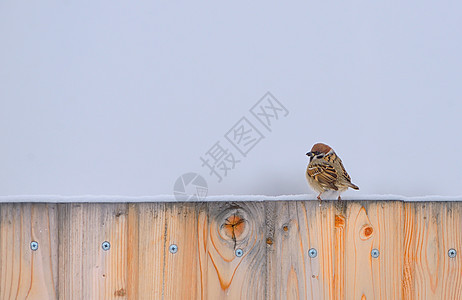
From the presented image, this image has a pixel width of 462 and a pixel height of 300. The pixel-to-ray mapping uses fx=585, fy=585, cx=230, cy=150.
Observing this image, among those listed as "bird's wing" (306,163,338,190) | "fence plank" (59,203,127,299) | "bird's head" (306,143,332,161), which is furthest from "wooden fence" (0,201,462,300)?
"bird's head" (306,143,332,161)

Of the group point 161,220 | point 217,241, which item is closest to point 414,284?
point 217,241

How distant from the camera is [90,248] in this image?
6.22ft

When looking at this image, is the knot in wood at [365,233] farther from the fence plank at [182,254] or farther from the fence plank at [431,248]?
the fence plank at [182,254]

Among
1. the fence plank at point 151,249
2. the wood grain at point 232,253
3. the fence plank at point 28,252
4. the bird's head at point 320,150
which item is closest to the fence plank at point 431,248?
the wood grain at point 232,253

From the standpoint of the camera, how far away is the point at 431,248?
1.95 m

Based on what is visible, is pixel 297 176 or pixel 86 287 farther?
pixel 297 176

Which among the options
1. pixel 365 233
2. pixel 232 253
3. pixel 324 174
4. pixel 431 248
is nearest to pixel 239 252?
pixel 232 253

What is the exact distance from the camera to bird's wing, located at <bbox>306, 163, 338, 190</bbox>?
3457mm

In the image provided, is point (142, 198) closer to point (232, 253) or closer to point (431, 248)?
point (232, 253)

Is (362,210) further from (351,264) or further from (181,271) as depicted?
(181,271)

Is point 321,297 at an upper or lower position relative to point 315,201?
lower

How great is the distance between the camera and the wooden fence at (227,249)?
1895 millimetres

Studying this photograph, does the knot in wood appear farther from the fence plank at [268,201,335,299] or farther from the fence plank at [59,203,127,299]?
the fence plank at [59,203,127,299]

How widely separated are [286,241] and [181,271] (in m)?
0.36
